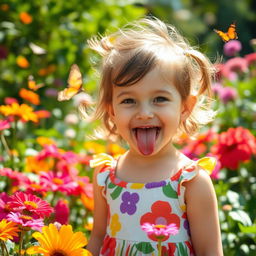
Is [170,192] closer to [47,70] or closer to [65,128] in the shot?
[65,128]

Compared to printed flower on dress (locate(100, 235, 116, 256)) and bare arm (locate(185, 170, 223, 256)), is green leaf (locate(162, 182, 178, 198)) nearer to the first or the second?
bare arm (locate(185, 170, 223, 256))

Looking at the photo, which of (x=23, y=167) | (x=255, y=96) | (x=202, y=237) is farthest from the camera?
(x=255, y=96)

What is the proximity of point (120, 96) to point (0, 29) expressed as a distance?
2325mm

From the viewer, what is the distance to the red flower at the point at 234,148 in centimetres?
241

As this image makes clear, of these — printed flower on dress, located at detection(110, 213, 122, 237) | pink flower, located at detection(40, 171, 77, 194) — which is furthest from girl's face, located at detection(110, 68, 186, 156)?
pink flower, located at detection(40, 171, 77, 194)

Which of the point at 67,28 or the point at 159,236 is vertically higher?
the point at 67,28

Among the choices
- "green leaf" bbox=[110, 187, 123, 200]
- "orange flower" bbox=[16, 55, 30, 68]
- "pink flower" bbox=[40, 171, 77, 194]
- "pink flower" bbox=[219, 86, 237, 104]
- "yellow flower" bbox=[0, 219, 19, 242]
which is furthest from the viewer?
"orange flower" bbox=[16, 55, 30, 68]

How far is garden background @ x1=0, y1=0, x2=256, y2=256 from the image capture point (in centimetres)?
205

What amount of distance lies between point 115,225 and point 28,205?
0.96 feet

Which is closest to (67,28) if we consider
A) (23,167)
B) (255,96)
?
(255,96)

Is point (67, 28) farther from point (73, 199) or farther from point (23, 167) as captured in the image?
point (73, 199)

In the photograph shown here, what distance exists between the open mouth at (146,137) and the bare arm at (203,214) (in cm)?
14

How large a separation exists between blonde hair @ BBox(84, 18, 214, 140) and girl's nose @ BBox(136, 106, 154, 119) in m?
0.08

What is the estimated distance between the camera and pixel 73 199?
2338 mm
